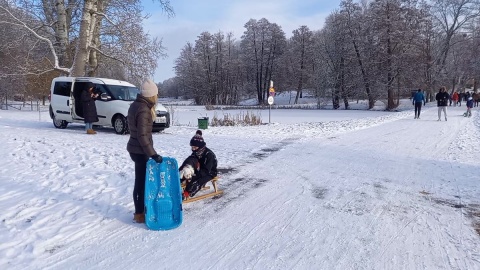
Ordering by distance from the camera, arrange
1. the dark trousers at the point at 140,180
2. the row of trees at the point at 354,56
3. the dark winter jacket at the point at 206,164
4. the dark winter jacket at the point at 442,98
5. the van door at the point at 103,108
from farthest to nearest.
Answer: the row of trees at the point at 354,56 < the dark winter jacket at the point at 442,98 < the van door at the point at 103,108 < the dark winter jacket at the point at 206,164 < the dark trousers at the point at 140,180

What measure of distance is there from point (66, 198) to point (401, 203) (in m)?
5.20

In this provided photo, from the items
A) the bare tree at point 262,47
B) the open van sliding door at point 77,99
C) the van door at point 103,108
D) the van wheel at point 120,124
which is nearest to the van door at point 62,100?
the open van sliding door at point 77,99

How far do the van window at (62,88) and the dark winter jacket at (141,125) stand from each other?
1114cm

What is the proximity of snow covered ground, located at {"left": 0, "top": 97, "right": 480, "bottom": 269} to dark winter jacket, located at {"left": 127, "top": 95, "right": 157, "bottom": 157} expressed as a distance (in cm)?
103

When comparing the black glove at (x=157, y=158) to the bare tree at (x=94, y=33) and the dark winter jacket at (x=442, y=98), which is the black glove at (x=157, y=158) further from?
the dark winter jacket at (x=442, y=98)

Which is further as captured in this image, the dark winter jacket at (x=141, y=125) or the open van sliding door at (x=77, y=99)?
the open van sliding door at (x=77, y=99)

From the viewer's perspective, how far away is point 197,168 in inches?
218

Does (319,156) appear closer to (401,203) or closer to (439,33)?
(401,203)

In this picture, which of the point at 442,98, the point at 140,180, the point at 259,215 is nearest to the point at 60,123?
the point at 140,180

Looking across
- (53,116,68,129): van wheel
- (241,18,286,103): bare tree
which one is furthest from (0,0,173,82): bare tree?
(241,18,286,103): bare tree

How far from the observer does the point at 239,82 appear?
241 ft

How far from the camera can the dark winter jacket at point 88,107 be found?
1260 centimetres

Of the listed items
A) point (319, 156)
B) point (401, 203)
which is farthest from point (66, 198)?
point (319, 156)

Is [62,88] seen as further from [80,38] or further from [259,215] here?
[259,215]
